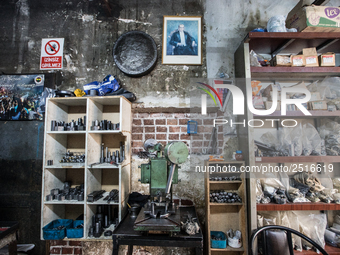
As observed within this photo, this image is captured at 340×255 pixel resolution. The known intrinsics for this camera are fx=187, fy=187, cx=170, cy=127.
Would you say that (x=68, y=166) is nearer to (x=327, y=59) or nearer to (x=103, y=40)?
(x=103, y=40)

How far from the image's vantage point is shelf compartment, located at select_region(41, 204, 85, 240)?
2023 mm

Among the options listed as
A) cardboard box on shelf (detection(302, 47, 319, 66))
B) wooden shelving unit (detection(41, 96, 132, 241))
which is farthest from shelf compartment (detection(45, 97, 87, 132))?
cardboard box on shelf (detection(302, 47, 319, 66))

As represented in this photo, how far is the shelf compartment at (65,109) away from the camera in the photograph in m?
2.13

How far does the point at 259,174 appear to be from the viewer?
216 centimetres

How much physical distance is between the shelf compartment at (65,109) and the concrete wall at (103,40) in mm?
303

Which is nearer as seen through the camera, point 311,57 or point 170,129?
point 311,57

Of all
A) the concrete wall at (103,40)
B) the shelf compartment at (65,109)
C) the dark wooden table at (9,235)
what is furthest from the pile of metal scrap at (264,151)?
the dark wooden table at (9,235)

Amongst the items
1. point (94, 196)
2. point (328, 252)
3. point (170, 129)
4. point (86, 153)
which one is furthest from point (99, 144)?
point (328, 252)

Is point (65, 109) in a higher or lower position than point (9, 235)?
higher

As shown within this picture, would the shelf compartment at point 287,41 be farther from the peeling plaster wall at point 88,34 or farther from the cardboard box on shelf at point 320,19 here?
the peeling plaster wall at point 88,34

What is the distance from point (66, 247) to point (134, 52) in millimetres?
2598

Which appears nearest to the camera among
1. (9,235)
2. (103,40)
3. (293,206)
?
(9,235)

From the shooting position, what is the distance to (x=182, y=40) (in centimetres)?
248

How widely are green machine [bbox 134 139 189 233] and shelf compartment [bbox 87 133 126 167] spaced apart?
2.19 feet
